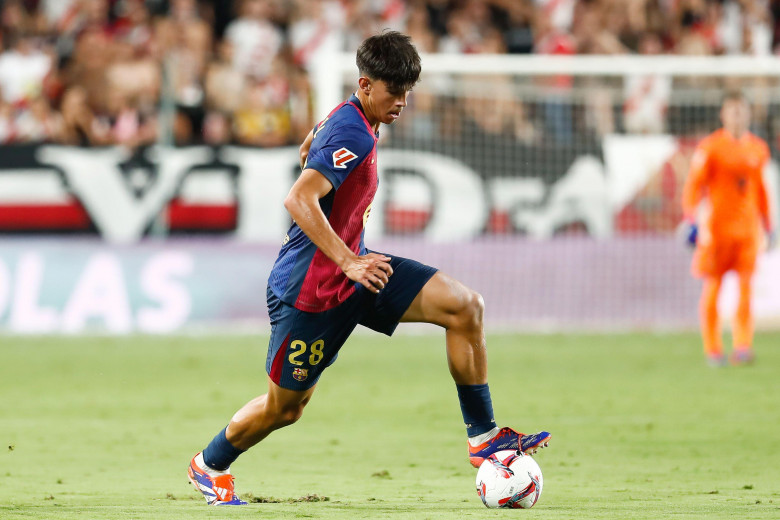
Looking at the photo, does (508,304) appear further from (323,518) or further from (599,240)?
(323,518)

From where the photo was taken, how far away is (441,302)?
5395 mm

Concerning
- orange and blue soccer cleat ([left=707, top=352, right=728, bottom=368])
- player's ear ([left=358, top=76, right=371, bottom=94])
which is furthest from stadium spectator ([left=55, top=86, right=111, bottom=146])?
player's ear ([left=358, top=76, right=371, bottom=94])

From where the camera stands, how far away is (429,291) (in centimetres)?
543

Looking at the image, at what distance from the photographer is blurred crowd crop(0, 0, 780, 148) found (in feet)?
53.2

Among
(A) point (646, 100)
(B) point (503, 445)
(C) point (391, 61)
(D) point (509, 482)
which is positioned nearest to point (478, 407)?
(B) point (503, 445)

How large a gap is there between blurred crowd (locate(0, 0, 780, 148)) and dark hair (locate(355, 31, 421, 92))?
413 inches

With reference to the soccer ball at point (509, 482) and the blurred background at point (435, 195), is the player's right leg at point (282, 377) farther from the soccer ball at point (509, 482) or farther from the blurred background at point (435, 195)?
the blurred background at point (435, 195)

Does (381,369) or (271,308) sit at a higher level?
(271,308)

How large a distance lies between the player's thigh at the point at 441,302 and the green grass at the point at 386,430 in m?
0.77

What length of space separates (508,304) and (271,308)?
33.0 feet

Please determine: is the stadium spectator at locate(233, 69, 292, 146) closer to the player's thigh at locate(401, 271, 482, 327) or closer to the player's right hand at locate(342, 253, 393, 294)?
the player's thigh at locate(401, 271, 482, 327)

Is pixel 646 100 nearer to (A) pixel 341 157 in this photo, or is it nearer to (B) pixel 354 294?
(B) pixel 354 294

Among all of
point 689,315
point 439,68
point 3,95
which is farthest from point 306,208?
point 3,95

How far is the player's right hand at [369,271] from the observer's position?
5059 millimetres
